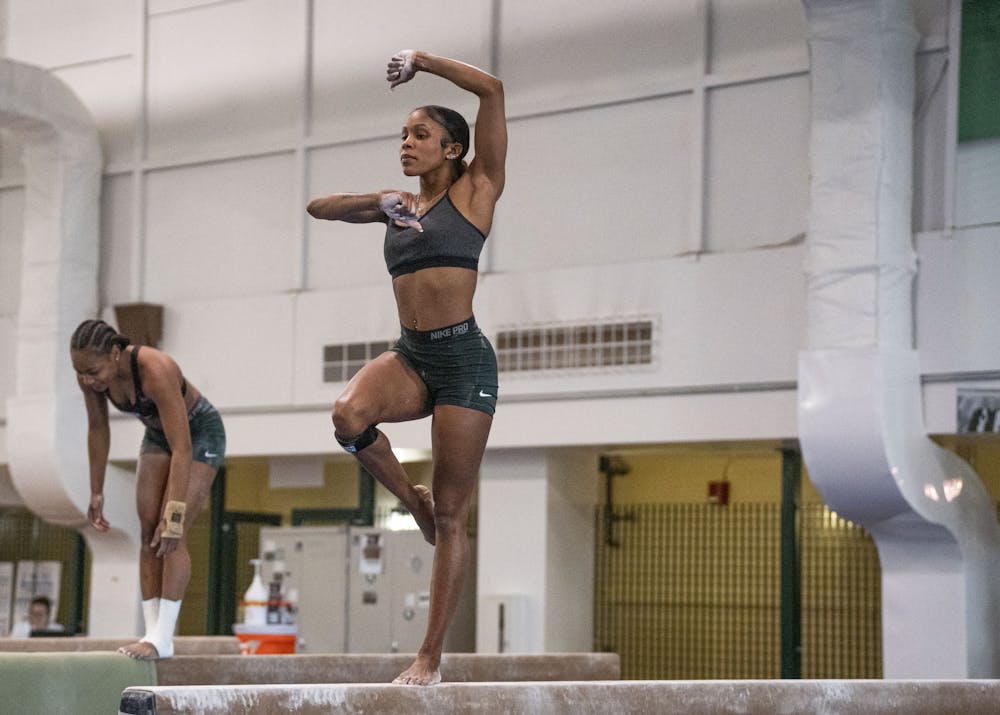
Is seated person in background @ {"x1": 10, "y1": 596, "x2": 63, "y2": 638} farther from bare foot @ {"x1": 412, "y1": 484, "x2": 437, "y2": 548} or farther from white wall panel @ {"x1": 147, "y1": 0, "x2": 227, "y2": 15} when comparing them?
bare foot @ {"x1": 412, "y1": 484, "x2": 437, "y2": 548}

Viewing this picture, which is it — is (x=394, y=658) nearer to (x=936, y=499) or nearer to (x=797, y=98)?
(x=936, y=499)

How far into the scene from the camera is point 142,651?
5.68 m

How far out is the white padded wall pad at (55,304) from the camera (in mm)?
14336

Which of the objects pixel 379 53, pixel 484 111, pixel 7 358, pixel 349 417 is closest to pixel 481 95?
pixel 484 111

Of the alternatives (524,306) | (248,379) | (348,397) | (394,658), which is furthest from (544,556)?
(348,397)

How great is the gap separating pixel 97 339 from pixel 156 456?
581mm

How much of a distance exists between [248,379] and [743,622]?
609cm

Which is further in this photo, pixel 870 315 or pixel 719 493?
pixel 719 493

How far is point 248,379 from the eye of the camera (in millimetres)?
14016

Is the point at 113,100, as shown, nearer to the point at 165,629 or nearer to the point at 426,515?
the point at 165,629

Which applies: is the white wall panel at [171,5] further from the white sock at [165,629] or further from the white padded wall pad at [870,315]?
the white sock at [165,629]

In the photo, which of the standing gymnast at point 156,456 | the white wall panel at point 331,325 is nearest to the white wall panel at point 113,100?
the white wall panel at point 331,325

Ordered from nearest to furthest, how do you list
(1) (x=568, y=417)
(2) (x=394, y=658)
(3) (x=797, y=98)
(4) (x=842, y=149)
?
(2) (x=394, y=658), (4) (x=842, y=149), (3) (x=797, y=98), (1) (x=568, y=417)

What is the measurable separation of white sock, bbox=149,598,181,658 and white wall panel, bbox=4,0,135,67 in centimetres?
1028
